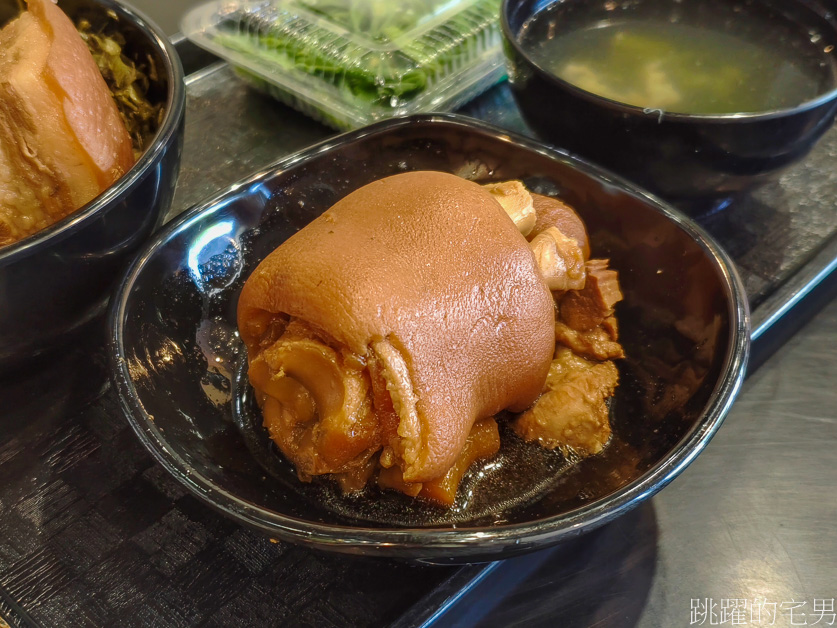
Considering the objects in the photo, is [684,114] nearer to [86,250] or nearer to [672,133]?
[672,133]

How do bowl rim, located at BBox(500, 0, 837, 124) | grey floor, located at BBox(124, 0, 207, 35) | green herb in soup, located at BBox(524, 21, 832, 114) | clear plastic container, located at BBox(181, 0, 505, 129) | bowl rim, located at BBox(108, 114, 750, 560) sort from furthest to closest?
grey floor, located at BBox(124, 0, 207, 35), clear plastic container, located at BBox(181, 0, 505, 129), green herb in soup, located at BBox(524, 21, 832, 114), bowl rim, located at BBox(500, 0, 837, 124), bowl rim, located at BBox(108, 114, 750, 560)

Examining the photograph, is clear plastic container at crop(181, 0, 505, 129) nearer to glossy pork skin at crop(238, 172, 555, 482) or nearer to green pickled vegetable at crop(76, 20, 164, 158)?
green pickled vegetable at crop(76, 20, 164, 158)

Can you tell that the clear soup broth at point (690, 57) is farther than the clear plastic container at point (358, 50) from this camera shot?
No

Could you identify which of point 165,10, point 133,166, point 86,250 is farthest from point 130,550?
point 165,10

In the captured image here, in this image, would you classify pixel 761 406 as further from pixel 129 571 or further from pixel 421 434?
pixel 129 571

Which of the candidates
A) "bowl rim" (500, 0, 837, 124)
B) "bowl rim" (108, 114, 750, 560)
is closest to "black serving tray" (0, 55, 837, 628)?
"bowl rim" (108, 114, 750, 560)

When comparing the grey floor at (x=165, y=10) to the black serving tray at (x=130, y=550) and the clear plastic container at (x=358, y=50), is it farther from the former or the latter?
the black serving tray at (x=130, y=550)

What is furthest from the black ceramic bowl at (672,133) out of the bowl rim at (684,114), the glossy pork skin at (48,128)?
the glossy pork skin at (48,128)
